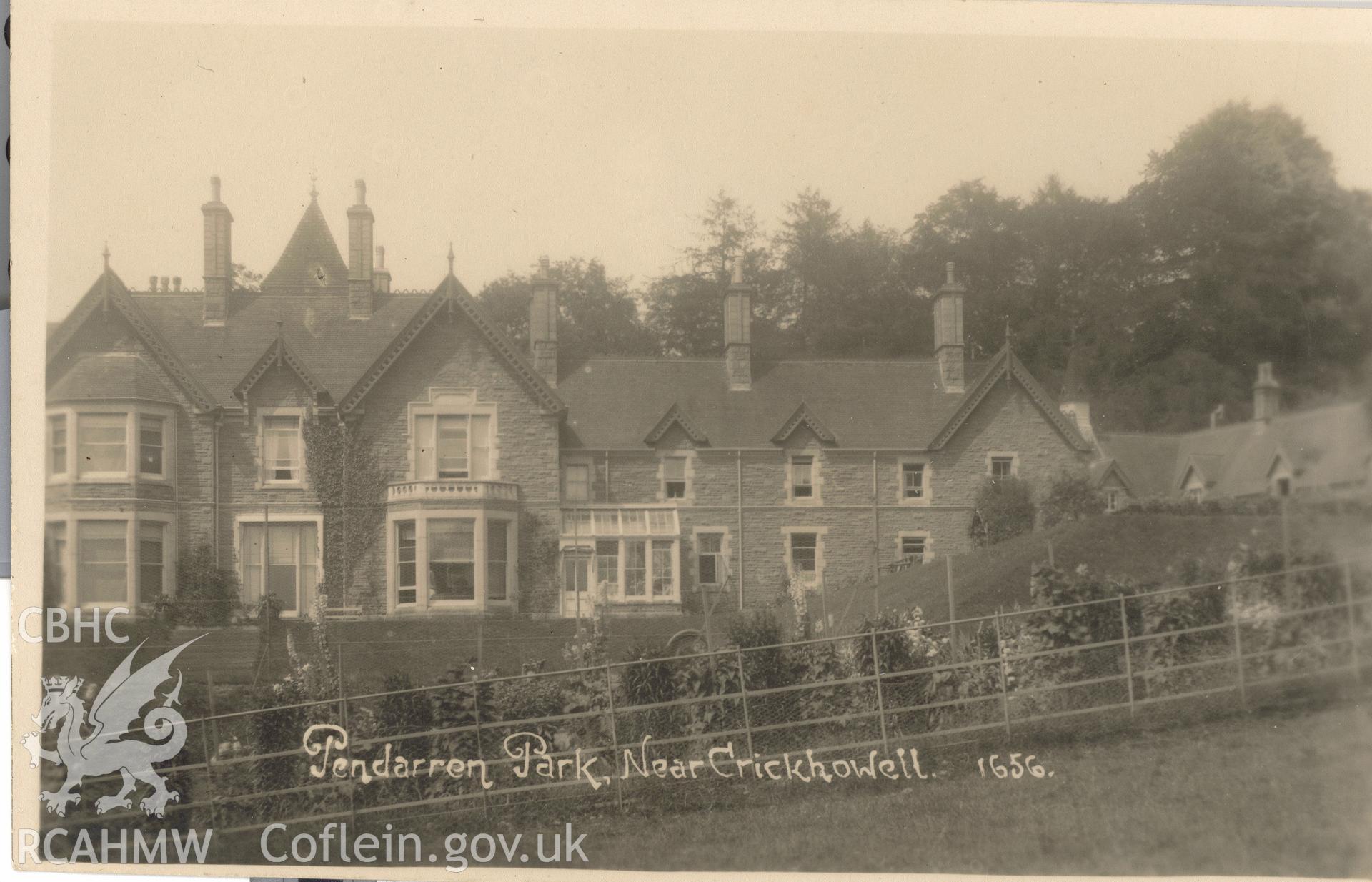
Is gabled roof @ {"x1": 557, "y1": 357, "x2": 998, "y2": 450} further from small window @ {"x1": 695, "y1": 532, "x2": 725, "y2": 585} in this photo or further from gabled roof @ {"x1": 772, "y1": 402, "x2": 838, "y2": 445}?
small window @ {"x1": 695, "y1": 532, "x2": 725, "y2": 585}

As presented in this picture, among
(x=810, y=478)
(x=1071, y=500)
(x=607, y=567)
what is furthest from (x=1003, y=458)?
(x=607, y=567)

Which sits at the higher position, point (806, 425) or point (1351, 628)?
point (806, 425)

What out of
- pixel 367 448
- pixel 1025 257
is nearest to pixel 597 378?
pixel 367 448

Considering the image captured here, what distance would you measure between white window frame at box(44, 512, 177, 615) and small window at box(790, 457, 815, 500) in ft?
11.8

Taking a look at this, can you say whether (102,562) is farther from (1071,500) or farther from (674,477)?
(1071,500)

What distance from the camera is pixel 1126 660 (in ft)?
20.9

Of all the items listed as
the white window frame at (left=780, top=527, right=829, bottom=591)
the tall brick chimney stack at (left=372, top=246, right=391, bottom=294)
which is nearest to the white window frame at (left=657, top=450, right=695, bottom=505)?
the white window frame at (left=780, top=527, right=829, bottom=591)

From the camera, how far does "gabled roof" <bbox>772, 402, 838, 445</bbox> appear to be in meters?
6.62

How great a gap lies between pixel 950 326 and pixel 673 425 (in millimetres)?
1758

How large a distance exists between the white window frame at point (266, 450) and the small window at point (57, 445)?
1.05 metres

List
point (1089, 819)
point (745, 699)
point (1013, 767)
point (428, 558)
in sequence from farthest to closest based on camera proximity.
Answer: point (428, 558), point (745, 699), point (1013, 767), point (1089, 819)

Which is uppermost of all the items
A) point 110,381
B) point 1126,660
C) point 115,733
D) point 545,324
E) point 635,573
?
point 545,324

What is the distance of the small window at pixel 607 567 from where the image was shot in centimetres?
640

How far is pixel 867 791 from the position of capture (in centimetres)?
606
